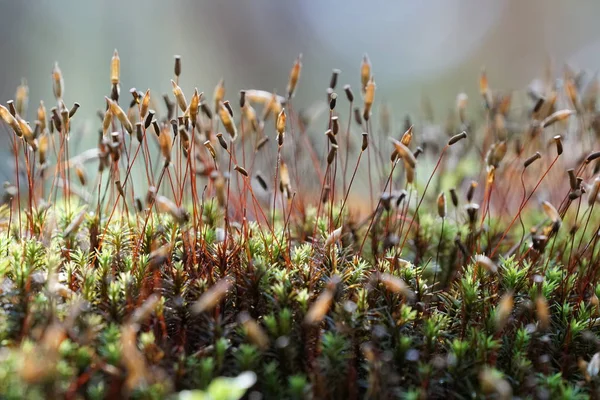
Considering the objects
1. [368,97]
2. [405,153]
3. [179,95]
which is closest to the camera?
[405,153]

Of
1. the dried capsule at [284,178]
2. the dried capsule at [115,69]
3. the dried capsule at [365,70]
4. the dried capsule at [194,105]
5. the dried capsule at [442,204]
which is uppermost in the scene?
the dried capsule at [365,70]

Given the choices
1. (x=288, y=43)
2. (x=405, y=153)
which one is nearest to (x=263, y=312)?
(x=405, y=153)

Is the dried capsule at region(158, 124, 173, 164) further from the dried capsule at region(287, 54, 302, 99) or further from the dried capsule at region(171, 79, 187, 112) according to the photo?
the dried capsule at region(287, 54, 302, 99)

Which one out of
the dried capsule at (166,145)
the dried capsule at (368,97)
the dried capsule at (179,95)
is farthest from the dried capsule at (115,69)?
the dried capsule at (368,97)

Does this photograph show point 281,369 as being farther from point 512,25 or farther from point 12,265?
point 512,25

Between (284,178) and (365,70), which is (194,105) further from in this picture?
(365,70)

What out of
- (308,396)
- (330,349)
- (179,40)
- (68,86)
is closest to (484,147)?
(330,349)

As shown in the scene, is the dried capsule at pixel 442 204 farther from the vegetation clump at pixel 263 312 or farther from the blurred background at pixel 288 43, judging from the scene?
the blurred background at pixel 288 43

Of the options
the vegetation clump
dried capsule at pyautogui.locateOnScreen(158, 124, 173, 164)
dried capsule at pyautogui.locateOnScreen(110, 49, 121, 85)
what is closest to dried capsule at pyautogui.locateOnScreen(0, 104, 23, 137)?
the vegetation clump
